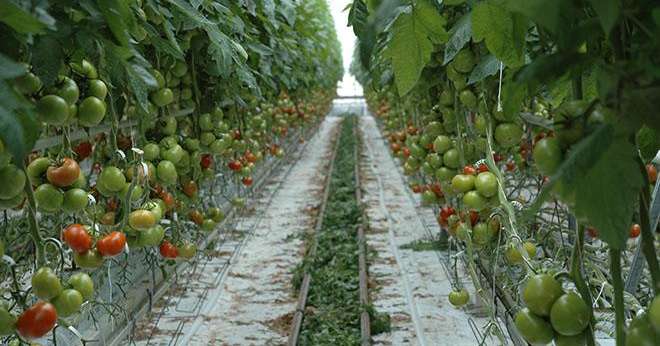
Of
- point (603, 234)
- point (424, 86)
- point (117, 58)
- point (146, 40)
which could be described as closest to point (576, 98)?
point (603, 234)

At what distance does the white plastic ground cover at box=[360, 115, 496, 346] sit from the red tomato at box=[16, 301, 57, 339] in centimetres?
261

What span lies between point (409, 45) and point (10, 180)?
74cm

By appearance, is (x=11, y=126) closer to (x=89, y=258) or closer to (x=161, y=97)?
(x=89, y=258)

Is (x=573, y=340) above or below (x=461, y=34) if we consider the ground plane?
below

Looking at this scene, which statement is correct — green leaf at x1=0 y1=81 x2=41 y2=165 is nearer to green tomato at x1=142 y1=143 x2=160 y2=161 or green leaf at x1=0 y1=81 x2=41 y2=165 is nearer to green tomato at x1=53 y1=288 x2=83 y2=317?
green tomato at x1=53 y1=288 x2=83 y2=317

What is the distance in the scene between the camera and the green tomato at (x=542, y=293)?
1035 mm

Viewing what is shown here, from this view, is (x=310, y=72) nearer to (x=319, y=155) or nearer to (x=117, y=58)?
(x=319, y=155)

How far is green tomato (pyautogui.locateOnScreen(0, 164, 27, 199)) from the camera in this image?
122 centimetres


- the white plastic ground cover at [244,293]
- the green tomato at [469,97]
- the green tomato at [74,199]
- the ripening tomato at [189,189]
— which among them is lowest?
the white plastic ground cover at [244,293]

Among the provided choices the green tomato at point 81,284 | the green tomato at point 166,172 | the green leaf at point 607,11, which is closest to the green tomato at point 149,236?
the green tomato at point 166,172

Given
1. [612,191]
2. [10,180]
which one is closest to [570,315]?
[612,191]

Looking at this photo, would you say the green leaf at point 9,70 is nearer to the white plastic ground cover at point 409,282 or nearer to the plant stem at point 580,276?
the plant stem at point 580,276

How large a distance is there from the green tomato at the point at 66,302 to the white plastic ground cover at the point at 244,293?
2242mm

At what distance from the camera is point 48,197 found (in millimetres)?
1640
